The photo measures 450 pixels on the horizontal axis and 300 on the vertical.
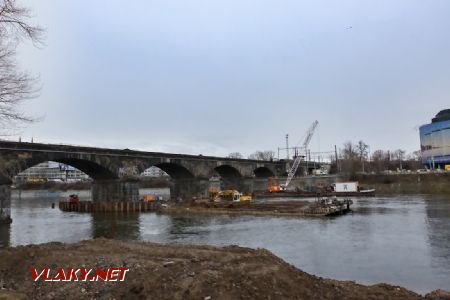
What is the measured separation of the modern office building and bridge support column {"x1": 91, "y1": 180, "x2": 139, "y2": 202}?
90.6 meters

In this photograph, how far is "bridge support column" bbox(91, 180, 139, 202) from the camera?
7300cm

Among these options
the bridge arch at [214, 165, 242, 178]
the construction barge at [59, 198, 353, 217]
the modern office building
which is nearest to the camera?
the construction barge at [59, 198, 353, 217]

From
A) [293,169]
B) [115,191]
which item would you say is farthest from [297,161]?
[115,191]

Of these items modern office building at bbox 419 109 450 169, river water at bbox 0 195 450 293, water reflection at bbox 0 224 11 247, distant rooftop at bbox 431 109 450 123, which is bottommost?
water reflection at bbox 0 224 11 247

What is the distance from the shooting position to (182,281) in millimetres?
10469

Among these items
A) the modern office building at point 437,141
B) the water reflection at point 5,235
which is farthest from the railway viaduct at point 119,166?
the modern office building at point 437,141

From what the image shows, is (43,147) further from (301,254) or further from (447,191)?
(447,191)

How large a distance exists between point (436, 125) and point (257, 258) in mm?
130171

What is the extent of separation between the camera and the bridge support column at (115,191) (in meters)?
73.0

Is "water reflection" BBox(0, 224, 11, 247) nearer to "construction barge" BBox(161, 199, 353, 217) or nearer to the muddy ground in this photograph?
the muddy ground

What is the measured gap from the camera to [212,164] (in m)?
99.1

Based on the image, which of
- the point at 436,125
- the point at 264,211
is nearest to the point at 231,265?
the point at 264,211

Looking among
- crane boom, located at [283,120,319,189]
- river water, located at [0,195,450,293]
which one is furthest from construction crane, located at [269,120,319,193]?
river water, located at [0,195,450,293]

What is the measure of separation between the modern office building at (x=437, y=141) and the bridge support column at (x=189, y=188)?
71963 mm
